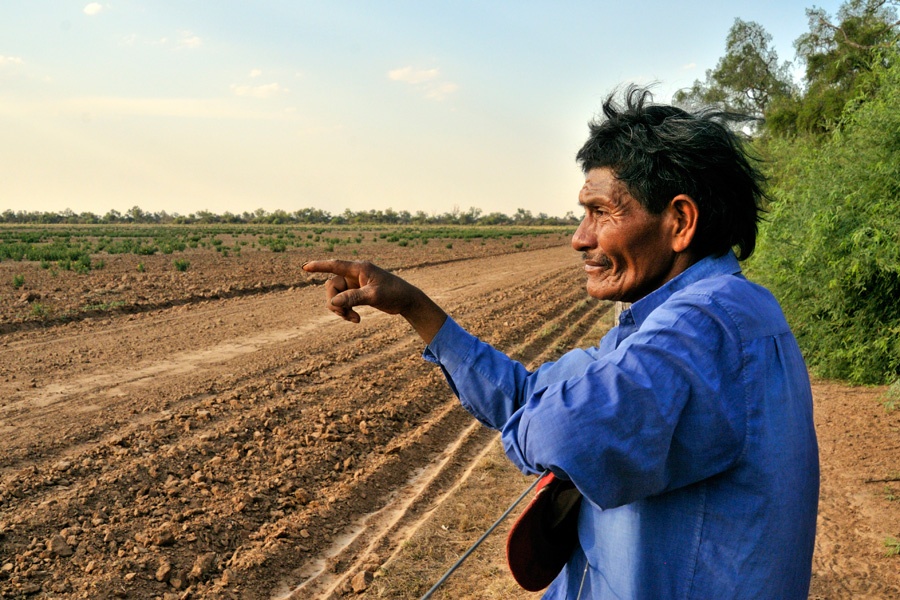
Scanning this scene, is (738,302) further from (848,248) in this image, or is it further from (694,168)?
(848,248)

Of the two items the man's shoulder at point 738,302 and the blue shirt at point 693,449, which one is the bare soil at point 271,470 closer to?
the blue shirt at point 693,449

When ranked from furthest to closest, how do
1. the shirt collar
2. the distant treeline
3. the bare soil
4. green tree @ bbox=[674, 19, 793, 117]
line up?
the distant treeline, green tree @ bbox=[674, 19, 793, 117], the bare soil, the shirt collar

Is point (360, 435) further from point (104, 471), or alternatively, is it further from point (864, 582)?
point (864, 582)

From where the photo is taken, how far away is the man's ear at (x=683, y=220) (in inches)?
53.1

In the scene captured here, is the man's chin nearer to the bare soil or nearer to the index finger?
the index finger

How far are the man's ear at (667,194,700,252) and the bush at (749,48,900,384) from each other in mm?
6738

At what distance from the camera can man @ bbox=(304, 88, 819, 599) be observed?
104 cm

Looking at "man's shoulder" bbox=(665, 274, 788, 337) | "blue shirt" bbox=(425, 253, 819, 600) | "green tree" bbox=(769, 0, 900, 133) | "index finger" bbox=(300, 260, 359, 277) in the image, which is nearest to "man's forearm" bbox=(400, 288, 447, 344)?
"index finger" bbox=(300, 260, 359, 277)

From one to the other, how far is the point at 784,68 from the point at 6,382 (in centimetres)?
3681

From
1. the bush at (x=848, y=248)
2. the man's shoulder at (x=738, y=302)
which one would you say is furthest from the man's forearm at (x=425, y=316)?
the bush at (x=848, y=248)

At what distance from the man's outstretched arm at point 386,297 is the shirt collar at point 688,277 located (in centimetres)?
42

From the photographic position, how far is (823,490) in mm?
5984

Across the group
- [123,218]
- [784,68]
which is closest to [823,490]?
[784,68]

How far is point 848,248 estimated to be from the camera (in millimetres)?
8242
